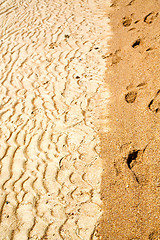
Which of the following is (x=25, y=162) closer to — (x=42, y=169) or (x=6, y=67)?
(x=42, y=169)

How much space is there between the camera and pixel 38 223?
309 cm

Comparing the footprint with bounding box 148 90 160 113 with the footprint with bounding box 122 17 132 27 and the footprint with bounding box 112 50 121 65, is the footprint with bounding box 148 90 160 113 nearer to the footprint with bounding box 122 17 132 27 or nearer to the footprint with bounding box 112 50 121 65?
the footprint with bounding box 112 50 121 65

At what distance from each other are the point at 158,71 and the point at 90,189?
265cm

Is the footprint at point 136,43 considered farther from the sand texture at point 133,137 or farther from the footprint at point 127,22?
the footprint at point 127,22

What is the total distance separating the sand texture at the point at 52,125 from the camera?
123 inches

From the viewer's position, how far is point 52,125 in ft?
14.2

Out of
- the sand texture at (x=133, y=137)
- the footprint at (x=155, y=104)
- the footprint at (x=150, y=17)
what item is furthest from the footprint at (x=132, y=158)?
the footprint at (x=150, y=17)

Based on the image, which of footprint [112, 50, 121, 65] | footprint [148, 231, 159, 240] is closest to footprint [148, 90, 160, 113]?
footprint [112, 50, 121, 65]

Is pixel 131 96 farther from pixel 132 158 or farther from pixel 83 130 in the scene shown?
pixel 132 158

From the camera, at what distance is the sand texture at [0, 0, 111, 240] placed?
3.13m

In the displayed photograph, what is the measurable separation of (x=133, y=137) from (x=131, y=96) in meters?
0.99

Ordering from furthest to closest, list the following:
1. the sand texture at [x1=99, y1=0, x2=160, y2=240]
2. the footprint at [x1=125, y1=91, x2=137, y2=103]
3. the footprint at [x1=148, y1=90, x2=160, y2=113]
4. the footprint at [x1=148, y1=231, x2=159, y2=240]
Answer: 1. the footprint at [x1=125, y1=91, x2=137, y2=103]
2. the footprint at [x1=148, y1=90, x2=160, y2=113]
3. the sand texture at [x1=99, y1=0, x2=160, y2=240]
4. the footprint at [x1=148, y1=231, x2=159, y2=240]

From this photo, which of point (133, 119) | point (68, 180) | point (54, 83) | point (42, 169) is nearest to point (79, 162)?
point (68, 180)

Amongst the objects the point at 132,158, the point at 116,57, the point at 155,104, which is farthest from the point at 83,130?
the point at 116,57
